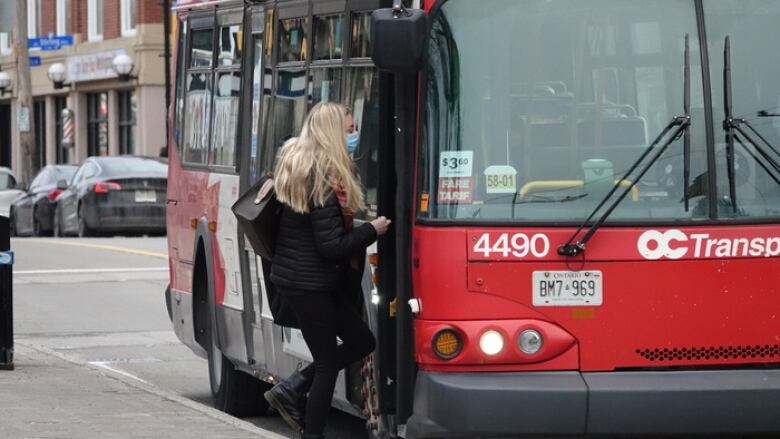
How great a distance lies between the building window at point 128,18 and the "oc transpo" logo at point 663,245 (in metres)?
40.1

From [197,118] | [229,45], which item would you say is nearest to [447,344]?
[229,45]

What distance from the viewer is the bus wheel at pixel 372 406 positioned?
7912mm

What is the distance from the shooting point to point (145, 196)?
29.6 meters

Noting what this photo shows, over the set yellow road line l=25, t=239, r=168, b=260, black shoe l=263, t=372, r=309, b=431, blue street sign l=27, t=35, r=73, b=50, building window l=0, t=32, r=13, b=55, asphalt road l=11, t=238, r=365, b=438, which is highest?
building window l=0, t=32, r=13, b=55

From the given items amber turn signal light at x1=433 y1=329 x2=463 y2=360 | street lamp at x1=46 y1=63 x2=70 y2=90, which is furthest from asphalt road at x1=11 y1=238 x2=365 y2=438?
street lamp at x1=46 y1=63 x2=70 y2=90

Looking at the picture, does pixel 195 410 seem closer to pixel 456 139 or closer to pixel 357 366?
pixel 357 366

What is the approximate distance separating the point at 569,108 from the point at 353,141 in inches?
54.6

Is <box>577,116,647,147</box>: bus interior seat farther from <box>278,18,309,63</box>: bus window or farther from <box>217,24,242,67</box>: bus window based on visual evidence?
<box>217,24,242,67</box>: bus window

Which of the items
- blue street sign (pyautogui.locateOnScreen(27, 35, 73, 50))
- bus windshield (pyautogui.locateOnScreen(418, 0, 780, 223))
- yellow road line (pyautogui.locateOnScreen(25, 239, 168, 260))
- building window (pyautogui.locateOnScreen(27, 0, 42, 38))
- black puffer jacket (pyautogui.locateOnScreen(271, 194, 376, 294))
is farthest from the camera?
building window (pyautogui.locateOnScreen(27, 0, 42, 38))

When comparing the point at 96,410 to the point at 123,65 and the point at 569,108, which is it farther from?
the point at 123,65

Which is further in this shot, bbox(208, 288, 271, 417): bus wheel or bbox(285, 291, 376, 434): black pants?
bbox(208, 288, 271, 417): bus wheel

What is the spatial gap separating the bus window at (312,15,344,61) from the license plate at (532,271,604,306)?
6.45 feet

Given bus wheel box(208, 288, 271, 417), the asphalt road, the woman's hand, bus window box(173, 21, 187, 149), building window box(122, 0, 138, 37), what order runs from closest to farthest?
the woman's hand, bus wheel box(208, 288, 271, 417), bus window box(173, 21, 187, 149), the asphalt road, building window box(122, 0, 138, 37)

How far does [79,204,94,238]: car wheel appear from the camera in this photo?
1184 inches
